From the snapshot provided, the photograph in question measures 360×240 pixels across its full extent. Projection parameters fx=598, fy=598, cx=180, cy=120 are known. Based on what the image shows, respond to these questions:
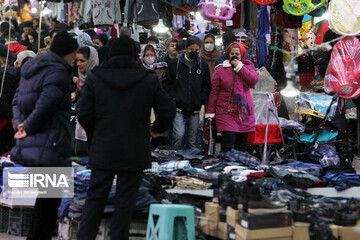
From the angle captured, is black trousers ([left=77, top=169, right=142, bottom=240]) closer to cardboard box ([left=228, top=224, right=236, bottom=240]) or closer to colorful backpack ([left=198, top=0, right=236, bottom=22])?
cardboard box ([left=228, top=224, right=236, bottom=240])

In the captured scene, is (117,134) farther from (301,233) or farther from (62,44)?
(301,233)

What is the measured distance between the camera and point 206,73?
28.2 feet

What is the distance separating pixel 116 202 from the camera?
496 cm

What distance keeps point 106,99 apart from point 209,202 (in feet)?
5.13

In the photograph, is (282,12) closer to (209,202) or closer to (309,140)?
(309,140)

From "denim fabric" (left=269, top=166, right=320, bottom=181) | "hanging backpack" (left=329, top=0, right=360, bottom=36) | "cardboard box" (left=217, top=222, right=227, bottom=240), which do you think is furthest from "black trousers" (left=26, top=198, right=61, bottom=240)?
"hanging backpack" (left=329, top=0, right=360, bottom=36)

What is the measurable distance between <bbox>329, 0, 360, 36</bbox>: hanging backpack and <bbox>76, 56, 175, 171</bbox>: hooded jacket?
13.0 feet

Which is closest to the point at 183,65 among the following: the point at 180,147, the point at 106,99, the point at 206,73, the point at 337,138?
the point at 206,73

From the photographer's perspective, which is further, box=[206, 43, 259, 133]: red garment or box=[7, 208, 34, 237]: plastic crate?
box=[206, 43, 259, 133]: red garment

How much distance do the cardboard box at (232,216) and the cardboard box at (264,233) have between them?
0.10 metres

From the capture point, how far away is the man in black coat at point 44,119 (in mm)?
4992

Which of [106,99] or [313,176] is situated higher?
[106,99]

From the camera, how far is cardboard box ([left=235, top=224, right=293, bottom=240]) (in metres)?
4.85

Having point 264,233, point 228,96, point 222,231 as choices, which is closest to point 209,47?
point 228,96
